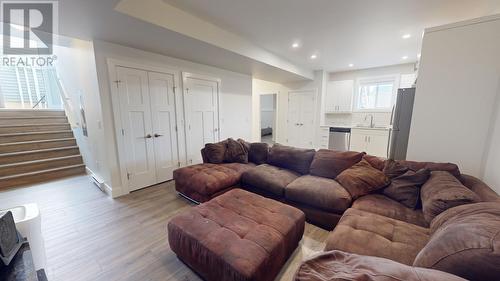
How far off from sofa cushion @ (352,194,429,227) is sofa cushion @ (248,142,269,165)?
1.68m

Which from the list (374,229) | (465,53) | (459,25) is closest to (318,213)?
(374,229)

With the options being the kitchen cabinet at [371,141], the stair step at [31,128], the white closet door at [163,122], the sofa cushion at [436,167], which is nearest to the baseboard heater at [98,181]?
the white closet door at [163,122]

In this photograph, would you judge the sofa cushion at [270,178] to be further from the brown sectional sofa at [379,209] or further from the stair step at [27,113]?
the stair step at [27,113]

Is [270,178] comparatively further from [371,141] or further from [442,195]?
[371,141]

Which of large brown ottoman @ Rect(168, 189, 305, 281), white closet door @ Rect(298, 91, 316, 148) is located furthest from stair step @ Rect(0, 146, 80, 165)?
white closet door @ Rect(298, 91, 316, 148)

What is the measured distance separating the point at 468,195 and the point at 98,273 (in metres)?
3.01

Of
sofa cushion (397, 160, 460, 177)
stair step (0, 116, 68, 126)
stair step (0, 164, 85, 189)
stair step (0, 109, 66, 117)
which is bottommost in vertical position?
stair step (0, 164, 85, 189)

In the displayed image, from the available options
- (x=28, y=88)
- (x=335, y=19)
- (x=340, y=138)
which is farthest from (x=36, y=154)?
(x=340, y=138)

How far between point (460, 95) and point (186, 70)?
411cm

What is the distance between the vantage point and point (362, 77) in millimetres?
5684

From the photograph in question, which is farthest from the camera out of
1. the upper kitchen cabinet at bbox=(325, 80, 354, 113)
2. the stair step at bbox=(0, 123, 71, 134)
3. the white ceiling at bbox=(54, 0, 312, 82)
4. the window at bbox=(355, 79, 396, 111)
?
the upper kitchen cabinet at bbox=(325, 80, 354, 113)

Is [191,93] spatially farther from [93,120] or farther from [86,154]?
[86,154]

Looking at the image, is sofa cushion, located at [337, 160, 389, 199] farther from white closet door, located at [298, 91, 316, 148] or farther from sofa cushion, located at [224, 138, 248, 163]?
white closet door, located at [298, 91, 316, 148]

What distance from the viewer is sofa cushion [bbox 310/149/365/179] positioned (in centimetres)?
252
